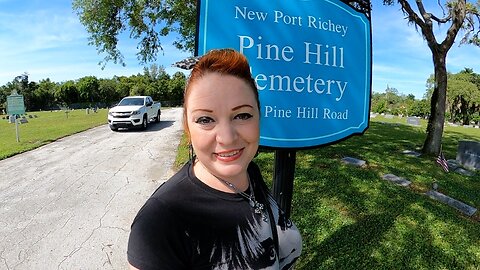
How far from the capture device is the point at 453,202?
17.3 feet

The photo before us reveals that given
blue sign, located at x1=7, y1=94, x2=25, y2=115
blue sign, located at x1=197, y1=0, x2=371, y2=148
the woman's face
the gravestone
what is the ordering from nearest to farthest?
the woman's face
blue sign, located at x1=197, y1=0, x2=371, y2=148
the gravestone
blue sign, located at x1=7, y1=94, x2=25, y2=115

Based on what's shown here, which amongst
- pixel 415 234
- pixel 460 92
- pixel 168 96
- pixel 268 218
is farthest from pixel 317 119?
pixel 168 96

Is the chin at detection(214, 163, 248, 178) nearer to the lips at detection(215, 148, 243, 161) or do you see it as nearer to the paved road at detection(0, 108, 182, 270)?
the lips at detection(215, 148, 243, 161)

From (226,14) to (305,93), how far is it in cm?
74

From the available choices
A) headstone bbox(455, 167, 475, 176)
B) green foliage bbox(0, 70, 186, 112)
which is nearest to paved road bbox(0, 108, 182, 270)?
headstone bbox(455, 167, 475, 176)

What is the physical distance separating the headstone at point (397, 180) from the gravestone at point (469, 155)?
3.73 meters

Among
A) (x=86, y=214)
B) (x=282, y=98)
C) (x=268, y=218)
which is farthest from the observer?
(x=86, y=214)

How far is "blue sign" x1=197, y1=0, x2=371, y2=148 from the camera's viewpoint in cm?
199

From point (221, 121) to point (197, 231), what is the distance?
1.23 ft

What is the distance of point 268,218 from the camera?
1.26 m

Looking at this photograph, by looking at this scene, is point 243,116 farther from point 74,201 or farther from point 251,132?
point 74,201

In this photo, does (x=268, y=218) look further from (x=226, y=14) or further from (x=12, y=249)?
(x=12, y=249)

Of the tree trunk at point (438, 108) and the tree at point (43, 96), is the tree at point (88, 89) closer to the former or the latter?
the tree at point (43, 96)

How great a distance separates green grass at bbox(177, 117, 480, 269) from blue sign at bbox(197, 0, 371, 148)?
72.9 inches
